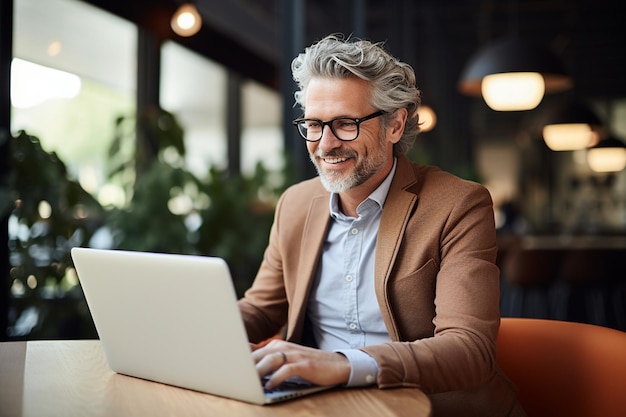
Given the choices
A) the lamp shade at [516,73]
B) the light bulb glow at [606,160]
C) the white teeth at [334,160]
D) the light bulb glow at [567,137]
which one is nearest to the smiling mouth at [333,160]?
the white teeth at [334,160]

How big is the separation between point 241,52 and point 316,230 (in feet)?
20.2

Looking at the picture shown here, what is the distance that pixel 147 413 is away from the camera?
4.34 ft

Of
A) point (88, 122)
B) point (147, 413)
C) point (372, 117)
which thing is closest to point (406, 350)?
point (147, 413)

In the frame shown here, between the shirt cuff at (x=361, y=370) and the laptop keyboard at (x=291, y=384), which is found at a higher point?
the shirt cuff at (x=361, y=370)

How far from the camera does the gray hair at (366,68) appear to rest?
192 centimetres

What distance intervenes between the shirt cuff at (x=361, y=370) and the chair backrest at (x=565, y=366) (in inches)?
24.4

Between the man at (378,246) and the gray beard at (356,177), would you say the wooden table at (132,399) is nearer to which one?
the man at (378,246)

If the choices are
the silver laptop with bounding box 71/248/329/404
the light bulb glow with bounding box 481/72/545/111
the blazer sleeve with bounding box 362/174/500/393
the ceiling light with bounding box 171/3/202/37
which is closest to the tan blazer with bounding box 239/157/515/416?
the blazer sleeve with bounding box 362/174/500/393

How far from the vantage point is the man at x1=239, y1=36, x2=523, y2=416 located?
5.54 ft

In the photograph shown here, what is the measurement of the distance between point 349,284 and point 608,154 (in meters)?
8.76

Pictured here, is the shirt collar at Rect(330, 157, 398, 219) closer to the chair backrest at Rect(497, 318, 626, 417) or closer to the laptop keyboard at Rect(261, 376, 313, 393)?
the chair backrest at Rect(497, 318, 626, 417)

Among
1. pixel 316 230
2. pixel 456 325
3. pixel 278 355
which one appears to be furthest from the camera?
pixel 316 230

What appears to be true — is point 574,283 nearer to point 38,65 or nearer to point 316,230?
point 38,65

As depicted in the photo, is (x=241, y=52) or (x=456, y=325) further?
(x=241, y=52)
